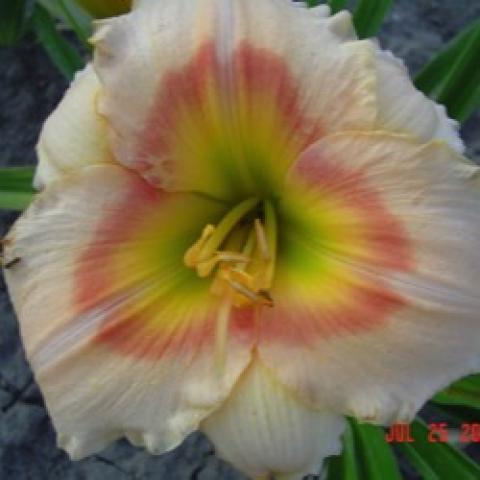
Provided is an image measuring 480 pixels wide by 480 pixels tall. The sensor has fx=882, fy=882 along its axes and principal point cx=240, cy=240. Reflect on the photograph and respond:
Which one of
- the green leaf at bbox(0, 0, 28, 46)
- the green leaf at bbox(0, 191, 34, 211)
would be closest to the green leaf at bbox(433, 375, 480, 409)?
the green leaf at bbox(0, 191, 34, 211)

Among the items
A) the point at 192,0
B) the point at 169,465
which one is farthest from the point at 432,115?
the point at 169,465

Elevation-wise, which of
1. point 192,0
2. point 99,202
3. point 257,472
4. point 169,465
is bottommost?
point 169,465

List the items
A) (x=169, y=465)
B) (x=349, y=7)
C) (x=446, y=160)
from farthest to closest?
(x=349, y=7) → (x=169, y=465) → (x=446, y=160)

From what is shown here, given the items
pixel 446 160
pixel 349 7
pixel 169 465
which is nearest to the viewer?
pixel 446 160

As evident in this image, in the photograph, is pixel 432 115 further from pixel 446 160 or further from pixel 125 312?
pixel 125 312

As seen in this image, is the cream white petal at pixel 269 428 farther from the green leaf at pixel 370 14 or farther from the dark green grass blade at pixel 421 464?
the green leaf at pixel 370 14

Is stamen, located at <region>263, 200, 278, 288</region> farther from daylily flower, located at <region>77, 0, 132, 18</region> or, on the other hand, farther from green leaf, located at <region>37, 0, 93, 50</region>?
green leaf, located at <region>37, 0, 93, 50</region>

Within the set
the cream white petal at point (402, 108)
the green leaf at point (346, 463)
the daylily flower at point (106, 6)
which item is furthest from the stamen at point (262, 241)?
the green leaf at point (346, 463)

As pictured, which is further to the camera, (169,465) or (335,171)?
(169,465)
